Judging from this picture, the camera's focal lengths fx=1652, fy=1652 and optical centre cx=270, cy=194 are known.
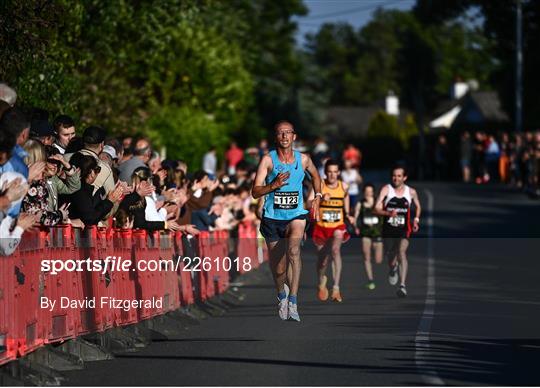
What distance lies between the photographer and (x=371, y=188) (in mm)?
26641

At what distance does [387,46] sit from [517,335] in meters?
172

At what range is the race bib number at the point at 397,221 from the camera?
2256 cm

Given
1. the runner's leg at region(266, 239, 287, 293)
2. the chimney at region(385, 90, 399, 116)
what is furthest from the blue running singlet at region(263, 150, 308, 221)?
the chimney at region(385, 90, 399, 116)

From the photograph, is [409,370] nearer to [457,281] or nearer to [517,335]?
[517,335]

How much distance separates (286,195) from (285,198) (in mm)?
36

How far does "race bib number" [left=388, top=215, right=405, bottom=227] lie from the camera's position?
22562 millimetres

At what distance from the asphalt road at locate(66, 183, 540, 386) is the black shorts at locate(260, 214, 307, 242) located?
0.97 m

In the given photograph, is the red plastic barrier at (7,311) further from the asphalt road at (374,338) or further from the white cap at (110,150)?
the white cap at (110,150)

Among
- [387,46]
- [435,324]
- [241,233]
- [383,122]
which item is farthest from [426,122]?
[435,324]

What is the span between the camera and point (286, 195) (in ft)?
56.1

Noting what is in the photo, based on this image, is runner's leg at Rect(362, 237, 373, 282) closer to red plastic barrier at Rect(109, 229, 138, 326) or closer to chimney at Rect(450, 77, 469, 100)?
red plastic barrier at Rect(109, 229, 138, 326)

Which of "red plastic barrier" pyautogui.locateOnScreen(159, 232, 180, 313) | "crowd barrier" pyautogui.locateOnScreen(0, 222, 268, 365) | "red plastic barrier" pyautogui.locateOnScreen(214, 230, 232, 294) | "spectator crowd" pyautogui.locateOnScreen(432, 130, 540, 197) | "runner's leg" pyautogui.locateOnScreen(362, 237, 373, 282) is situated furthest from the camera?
"spectator crowd" pyautogui.locateOnScreen(432, 130, 540, 197)

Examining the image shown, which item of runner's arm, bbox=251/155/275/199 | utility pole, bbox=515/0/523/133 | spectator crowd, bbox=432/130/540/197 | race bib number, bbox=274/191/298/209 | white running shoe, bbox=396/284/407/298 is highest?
utility pole, bbox=515/0/523/133

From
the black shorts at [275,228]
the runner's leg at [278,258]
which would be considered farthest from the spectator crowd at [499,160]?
the black shorts at [275,228]
